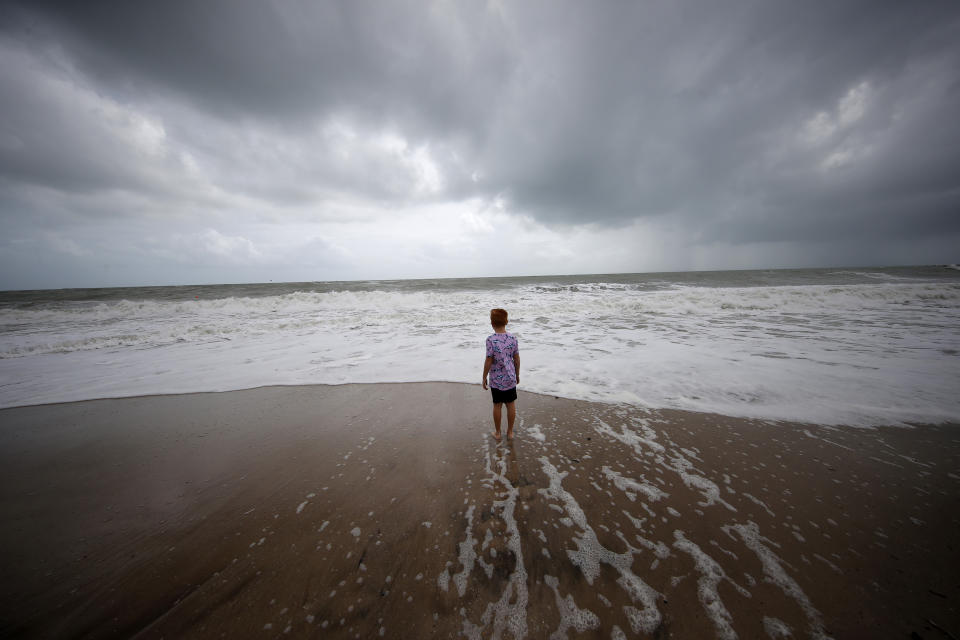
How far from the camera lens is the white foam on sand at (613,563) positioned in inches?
72.4

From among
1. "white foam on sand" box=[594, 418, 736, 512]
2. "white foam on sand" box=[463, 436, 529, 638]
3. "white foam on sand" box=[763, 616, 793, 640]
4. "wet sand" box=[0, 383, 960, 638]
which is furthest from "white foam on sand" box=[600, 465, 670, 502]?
"white foam on sand" box=[463, 436, 529, 638]

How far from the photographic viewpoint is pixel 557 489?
9.72 ft

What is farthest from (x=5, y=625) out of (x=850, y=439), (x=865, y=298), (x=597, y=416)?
(x=865, y=298)

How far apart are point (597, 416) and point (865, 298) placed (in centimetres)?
2382

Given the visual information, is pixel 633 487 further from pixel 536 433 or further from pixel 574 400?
pixel 574 400

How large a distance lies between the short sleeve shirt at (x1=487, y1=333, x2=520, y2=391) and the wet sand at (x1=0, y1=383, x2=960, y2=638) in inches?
28.6

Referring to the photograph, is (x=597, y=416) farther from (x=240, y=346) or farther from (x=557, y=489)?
(x=240, y=346)

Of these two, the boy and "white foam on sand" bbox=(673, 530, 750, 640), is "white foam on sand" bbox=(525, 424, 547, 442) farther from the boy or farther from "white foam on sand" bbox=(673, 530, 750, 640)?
"white foam on sand" bbox=(673, 530, 750, 640)

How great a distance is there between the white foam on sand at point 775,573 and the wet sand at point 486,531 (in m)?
0.01

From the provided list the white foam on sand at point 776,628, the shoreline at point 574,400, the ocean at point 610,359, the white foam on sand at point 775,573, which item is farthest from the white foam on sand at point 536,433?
the white foam on sand at point 776,628

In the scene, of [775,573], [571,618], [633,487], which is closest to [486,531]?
[571,618]

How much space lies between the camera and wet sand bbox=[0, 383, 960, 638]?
187 centimetres

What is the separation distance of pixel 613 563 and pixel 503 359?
7.12ft

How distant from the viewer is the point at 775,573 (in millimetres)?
2059
